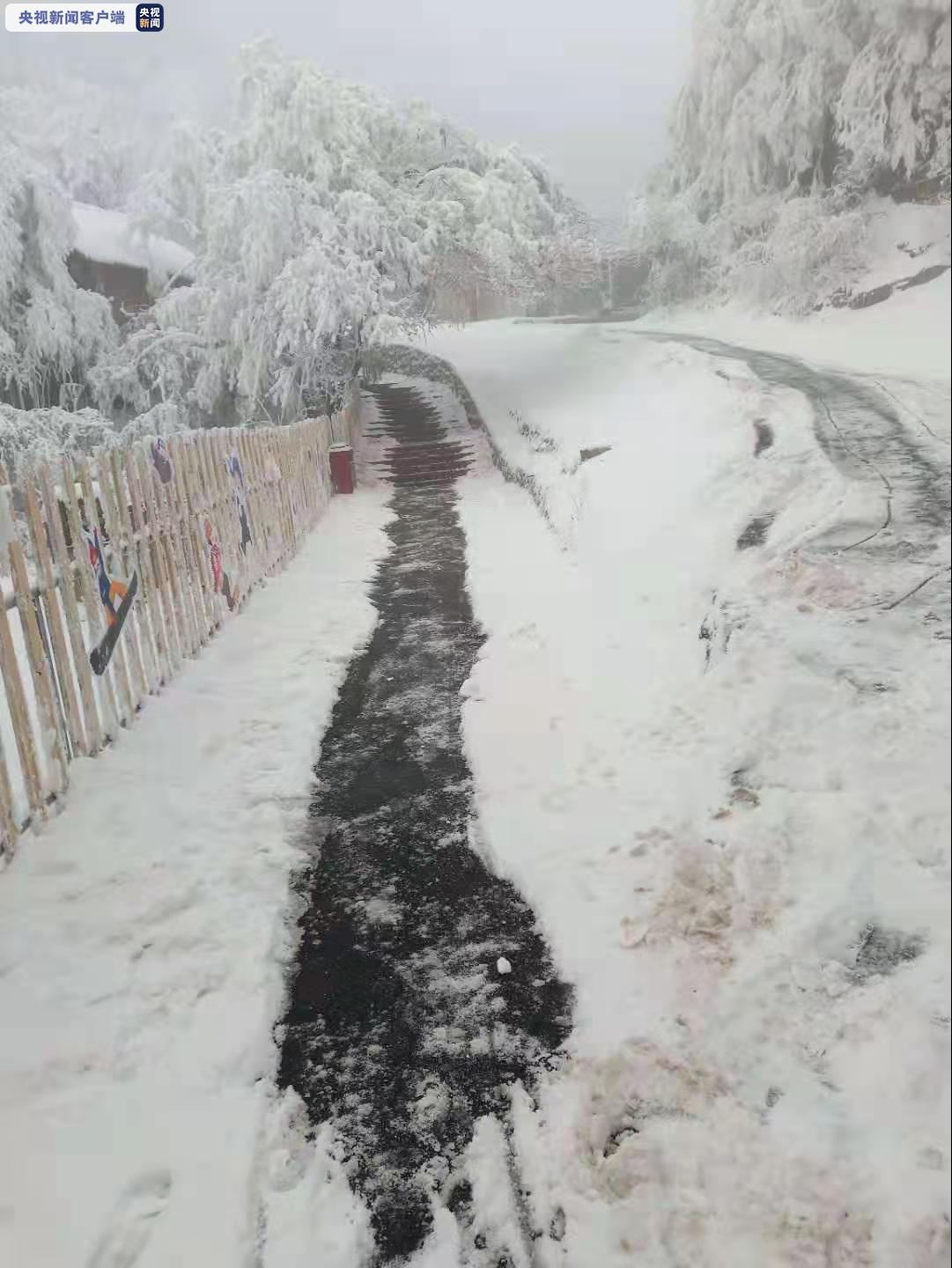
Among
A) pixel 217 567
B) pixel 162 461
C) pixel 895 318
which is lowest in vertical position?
pixel 217 567

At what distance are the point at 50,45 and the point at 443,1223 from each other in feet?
15.6

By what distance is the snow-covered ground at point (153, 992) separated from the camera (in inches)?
87.0

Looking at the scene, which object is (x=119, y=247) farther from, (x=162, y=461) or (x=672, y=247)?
(x=672, y=247)

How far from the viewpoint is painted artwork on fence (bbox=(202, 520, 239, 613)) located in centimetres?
671

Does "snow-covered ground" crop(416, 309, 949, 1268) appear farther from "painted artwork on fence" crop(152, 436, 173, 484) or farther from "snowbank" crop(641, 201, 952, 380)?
"painted artwork on fence" crop(152, 436, 173, 484)

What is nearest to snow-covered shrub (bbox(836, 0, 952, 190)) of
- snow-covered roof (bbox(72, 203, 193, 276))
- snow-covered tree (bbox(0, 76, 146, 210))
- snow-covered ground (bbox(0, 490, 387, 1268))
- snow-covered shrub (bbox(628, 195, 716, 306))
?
snow-covered shrub (bbox(628, 195, 716, 306))

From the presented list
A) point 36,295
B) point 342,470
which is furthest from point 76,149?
point 342,470

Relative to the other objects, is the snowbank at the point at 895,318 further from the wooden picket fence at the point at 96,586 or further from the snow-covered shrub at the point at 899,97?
the wooden picket fence at the point at 96,586

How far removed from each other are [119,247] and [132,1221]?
65.2 ft

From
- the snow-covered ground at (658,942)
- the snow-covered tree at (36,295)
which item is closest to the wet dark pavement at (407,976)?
the snow-covered ground at (658,942)

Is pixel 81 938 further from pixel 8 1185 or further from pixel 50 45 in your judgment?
pixel 50 45

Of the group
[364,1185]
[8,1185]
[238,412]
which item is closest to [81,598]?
[8,1185]

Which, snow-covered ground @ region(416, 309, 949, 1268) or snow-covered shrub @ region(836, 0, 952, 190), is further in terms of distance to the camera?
snow-covered ground @ region(416, 309, 949, 1268)

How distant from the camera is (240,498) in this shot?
7668mm
